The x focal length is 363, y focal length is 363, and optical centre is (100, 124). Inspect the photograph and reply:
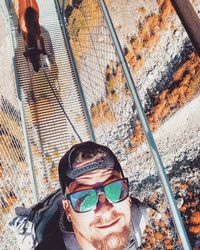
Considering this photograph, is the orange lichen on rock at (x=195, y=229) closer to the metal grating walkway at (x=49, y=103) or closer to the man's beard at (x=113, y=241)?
the metal grating walkway at (x=49, y=103)

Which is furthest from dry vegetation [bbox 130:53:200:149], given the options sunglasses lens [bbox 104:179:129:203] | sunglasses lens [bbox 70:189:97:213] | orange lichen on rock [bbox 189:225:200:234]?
sunglasses lens [bbox 70:189:97:213]

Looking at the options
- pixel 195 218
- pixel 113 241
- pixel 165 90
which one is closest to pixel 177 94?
pixel 165 90

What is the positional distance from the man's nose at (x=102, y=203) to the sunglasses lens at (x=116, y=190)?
20mm

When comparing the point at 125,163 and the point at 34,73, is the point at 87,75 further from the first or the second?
the point at 125,163

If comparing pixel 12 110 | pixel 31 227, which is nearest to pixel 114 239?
pixel 31 227

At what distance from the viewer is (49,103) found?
4.32 m

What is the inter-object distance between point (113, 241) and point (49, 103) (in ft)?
8.69

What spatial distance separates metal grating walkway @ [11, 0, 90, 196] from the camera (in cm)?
393

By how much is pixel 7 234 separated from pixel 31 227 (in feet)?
4.39

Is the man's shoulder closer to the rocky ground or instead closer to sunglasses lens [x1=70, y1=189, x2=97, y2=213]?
sunglasses lens [x1=70, y1=189, x2=97, y2=213]

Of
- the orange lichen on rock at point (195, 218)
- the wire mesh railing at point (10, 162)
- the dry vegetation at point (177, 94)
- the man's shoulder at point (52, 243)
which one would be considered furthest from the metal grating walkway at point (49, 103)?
the man's shoulder at point (52, 243)

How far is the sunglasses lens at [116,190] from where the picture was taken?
193cm

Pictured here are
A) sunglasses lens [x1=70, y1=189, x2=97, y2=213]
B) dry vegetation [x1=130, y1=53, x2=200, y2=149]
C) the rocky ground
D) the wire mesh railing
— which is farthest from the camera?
dry vegetation [x1=130, y1=53, x2=200, y2=149]

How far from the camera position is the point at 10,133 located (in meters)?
4.07
